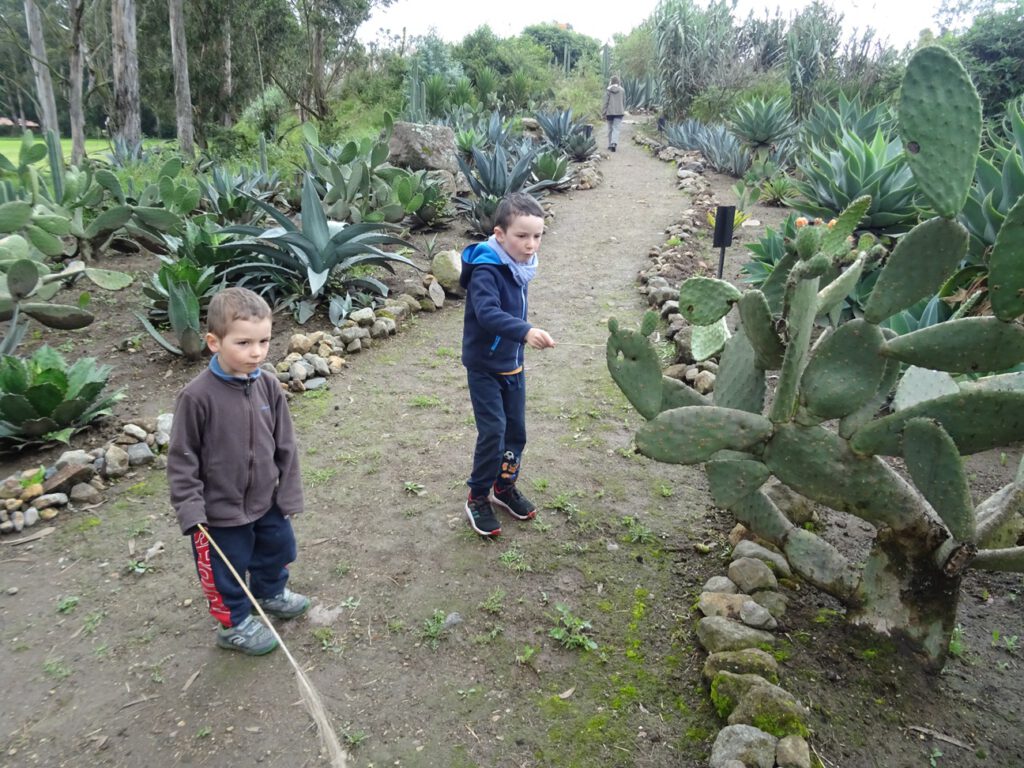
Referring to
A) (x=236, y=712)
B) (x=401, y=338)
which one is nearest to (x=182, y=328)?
(x=401, y=338)

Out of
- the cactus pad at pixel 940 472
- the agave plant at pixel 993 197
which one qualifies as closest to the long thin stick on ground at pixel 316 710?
the cactus pad at pixel 940 472

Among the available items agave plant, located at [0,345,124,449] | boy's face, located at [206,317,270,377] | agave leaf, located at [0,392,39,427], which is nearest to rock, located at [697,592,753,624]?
boy's face, located at [206,317,270,377]

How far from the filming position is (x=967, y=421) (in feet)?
6.25

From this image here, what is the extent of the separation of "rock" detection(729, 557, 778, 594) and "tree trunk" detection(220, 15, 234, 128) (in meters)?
20.5

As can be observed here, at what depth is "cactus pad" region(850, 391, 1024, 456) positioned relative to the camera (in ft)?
6.09

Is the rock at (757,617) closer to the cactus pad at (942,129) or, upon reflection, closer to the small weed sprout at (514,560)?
the small weed sprout at (514,560)

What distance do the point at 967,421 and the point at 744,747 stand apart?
1065 mm

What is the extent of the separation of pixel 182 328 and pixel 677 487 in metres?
3.18

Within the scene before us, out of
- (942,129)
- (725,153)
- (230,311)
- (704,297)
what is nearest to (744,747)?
(704,297)

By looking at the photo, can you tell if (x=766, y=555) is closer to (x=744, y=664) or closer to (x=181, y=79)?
(x=744, y=664)

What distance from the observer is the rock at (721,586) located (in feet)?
8.11

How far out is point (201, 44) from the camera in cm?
2036

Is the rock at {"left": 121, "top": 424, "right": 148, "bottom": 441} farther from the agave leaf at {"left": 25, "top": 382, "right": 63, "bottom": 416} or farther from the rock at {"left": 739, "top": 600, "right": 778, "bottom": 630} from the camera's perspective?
the rock at {"left": 739, "top": 600, "right": 778, "bottom": 630}

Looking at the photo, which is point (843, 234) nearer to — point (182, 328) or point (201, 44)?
point (182, 328)
